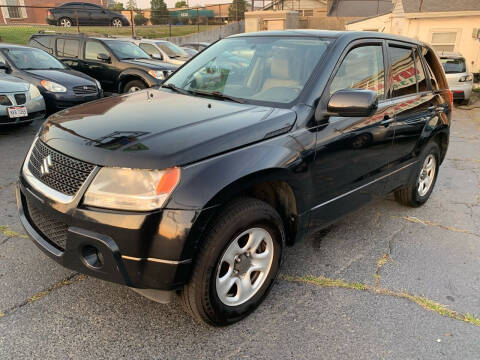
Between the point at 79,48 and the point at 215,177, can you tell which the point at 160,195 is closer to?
the point at 215,177

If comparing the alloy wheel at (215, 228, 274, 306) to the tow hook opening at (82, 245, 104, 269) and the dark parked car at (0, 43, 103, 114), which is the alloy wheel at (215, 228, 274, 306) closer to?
the tow hook opening at (82, 245, 104, 269)

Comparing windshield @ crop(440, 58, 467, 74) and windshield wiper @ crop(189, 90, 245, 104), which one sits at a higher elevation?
windshield wiper @ crop(189, 90, 245, 104)

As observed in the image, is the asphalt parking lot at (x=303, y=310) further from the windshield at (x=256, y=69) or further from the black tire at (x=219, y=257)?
the windshield at (x=256, y=69)

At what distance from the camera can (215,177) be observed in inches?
81.5

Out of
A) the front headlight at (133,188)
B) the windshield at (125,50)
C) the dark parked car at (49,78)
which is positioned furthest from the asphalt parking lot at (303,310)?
the windshield at (125,50)

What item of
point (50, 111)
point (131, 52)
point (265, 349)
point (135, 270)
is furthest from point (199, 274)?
point (131, 52)

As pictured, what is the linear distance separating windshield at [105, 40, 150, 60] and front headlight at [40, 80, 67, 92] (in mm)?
2827

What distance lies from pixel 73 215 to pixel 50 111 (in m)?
5.89

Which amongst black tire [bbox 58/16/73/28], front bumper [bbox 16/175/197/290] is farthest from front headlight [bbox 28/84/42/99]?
black tire [bbox 58/16/73/28]

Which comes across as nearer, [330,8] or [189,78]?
[189,78]

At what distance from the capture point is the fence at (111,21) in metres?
22.7

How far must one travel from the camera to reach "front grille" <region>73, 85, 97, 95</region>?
731 centimetres

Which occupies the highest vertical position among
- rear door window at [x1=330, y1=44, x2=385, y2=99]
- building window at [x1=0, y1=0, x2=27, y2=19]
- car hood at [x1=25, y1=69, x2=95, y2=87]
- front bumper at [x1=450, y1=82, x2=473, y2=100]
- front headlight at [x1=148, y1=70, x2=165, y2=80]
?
building window at [x1=0, y1=0, x2=27, y2=19]

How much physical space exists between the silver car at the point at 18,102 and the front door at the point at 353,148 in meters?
5.30
